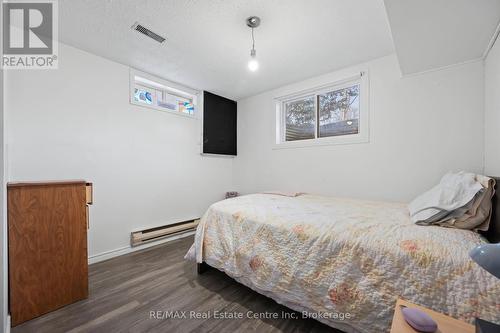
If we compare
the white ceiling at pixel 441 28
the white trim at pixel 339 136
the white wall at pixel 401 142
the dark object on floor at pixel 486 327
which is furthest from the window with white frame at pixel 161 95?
the dark object on floor at pixel 486 327

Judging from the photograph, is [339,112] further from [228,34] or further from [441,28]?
[228,34]

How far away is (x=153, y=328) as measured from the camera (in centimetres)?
140

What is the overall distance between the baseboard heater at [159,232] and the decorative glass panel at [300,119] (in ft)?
7.19

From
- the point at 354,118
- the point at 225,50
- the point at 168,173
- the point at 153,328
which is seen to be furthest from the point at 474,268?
the point at 168,173

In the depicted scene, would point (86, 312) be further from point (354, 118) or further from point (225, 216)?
point (354, 118)

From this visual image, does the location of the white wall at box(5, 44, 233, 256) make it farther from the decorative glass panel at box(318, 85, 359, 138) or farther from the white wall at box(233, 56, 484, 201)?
the decorative glass panel at box(318, 85, 359, 138)

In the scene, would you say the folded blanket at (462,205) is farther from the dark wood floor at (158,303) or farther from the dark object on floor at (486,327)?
the dark wood floor at (158,303)

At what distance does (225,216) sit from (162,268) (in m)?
1.04

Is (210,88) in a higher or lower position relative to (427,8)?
higher

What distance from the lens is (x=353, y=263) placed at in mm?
1195

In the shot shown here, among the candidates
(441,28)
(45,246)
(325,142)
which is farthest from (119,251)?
(441,28)

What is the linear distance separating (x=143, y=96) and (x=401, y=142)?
11.1 ft

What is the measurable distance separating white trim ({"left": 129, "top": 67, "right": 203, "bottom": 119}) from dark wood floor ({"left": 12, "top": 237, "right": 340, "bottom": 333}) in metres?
2.12

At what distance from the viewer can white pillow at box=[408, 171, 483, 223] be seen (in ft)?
4.21
